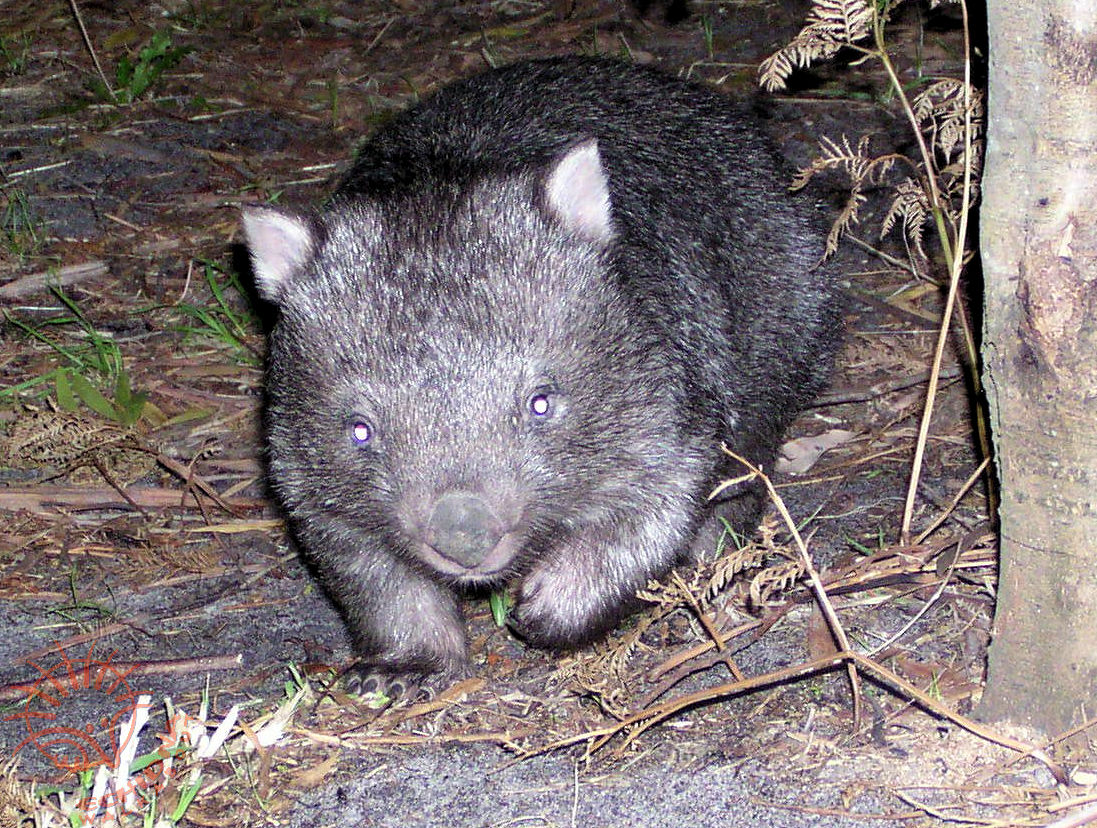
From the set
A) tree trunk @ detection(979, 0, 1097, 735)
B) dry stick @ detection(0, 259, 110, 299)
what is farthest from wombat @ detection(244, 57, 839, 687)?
dry stick @ detection(0, 259, 110, 299)

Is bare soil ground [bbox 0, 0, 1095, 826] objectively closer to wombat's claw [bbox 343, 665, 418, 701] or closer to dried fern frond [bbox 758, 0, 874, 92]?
wombat's claw [bbox 343, 665, 418, 701]

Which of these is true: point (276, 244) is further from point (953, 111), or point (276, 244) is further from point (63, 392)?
point (63, 392)

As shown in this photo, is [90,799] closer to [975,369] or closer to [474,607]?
[474,607]

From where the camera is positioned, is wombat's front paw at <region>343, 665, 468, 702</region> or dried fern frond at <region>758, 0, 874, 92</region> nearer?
dried fern frond at <region>758, 0, 874, 92</region>

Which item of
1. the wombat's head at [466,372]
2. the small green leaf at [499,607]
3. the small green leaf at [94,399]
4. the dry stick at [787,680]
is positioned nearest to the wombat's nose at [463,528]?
the wombat's head at [466,372]

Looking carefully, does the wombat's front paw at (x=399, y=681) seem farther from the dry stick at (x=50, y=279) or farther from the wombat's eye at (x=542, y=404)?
the dry stick at (x=50, y=279)

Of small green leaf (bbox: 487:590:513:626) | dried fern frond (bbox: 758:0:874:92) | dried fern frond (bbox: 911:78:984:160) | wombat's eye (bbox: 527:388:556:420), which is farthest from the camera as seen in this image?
small green leaf (bbox: 487:590:513:626)

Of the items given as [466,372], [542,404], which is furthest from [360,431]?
[542,404]
